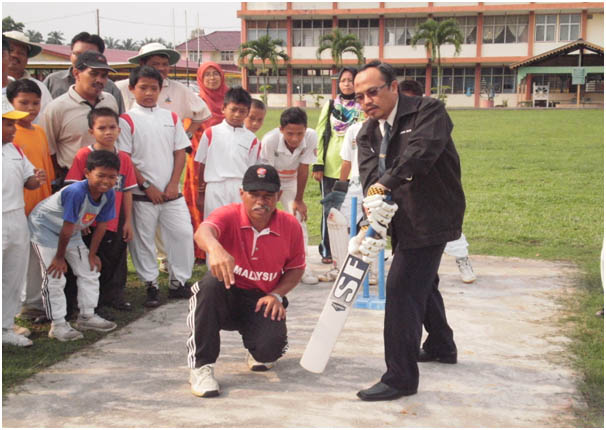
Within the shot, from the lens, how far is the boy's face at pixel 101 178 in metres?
4.96

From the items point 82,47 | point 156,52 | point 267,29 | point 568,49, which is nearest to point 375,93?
point 156,52

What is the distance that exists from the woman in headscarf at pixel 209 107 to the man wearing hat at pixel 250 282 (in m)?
3.27

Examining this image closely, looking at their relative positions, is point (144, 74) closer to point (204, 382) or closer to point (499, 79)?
point (204, 382)

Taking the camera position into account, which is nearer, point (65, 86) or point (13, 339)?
point (13, 339)

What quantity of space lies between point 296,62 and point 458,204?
5226 centimetres

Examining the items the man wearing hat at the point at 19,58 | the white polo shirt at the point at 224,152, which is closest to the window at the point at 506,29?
the white polo shirt at the point at 224,152

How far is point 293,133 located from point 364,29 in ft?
164

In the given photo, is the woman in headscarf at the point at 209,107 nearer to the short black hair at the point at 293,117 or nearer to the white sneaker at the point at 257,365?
the short black hair at the point at 293,117

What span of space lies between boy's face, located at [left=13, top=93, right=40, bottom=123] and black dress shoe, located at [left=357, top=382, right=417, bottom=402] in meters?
3.18

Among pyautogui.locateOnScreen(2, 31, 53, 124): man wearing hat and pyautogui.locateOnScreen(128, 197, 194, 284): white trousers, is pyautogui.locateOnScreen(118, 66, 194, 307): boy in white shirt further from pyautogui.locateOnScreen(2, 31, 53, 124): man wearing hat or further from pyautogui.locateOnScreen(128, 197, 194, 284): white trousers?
pyautogui.locateOnScreen(2, 31, 53, 124): man wearing hat

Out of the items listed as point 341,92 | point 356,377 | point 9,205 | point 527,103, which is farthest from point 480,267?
point 527,103

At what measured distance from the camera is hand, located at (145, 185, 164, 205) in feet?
20.0

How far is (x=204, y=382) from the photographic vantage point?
Result: 408 centimetres

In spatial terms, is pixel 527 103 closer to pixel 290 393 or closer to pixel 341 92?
pixel 341 92
